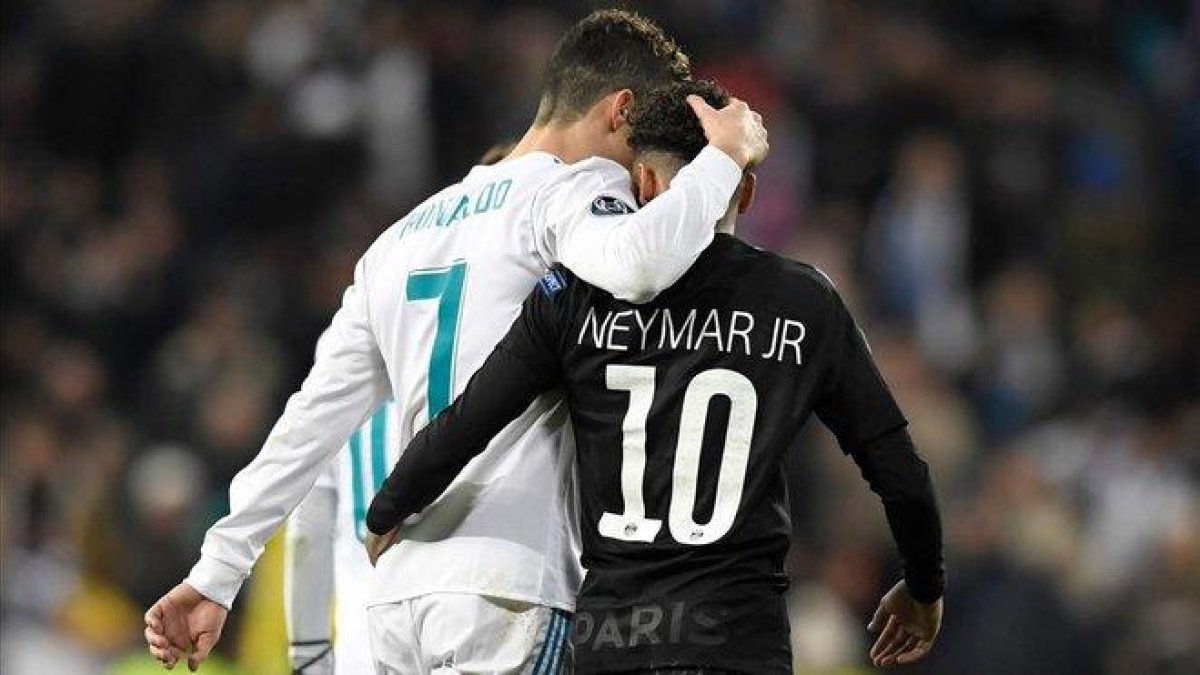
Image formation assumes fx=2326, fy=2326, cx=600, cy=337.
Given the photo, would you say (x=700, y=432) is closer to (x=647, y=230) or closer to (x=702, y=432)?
(x=702, y=432)

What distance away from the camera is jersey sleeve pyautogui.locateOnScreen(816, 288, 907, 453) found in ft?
11.9

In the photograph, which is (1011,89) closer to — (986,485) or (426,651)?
(986,485)

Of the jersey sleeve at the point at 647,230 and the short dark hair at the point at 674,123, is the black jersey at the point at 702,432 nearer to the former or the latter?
the jersey sleeve at the point at 647,230

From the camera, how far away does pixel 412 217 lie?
423 centimetres

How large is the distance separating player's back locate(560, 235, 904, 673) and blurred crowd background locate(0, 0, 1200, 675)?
4963 millimetres

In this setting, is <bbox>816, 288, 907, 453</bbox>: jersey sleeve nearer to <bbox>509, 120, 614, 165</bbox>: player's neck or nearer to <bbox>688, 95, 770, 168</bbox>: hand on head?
<bbox>688, 95, 770, 168</bbox>: hand on head

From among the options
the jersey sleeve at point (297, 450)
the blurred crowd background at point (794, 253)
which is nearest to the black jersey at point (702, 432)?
the jersey sleeve at point (297, 450)

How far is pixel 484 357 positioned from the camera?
396cm

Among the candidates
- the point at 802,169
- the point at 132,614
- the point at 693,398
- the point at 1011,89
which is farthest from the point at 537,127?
the point at 1011,89

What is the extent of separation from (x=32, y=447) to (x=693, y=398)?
668 centimetres

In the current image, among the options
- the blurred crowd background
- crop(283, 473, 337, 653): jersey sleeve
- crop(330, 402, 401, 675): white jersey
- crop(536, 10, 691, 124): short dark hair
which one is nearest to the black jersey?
crop(536, 10, 691, 124): short dark hair

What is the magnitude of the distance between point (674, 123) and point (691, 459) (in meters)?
0.59

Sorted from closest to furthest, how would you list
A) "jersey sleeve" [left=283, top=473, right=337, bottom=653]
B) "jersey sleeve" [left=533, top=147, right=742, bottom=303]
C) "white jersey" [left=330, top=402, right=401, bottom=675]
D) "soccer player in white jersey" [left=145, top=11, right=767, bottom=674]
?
"jersey sleeve" [left=533, top=147, right=742, bottom=303] → "soccer player in white jersey" [left=145, top=11, right=767, bottom=674] → "white jersey" [left=330, top=402, right=401, bottom=675] → "jersey sleeve" [left=283, top=473, right=337, bottom=653]

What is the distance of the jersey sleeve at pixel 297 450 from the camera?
406 centimetres
